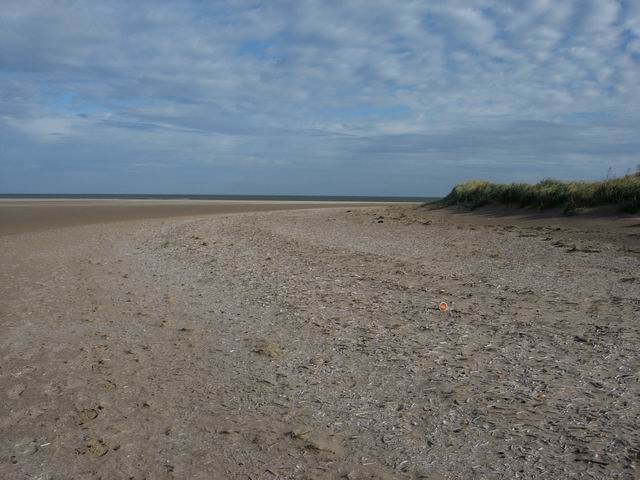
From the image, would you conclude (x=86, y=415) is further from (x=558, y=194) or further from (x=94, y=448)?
(x=558, y=194)

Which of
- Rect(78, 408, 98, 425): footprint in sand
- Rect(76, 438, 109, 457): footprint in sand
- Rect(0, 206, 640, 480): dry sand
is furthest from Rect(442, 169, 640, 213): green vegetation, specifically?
Rect(76, 438, 109, 457): footprint in sand

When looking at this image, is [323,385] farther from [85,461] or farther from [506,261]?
[506,261]

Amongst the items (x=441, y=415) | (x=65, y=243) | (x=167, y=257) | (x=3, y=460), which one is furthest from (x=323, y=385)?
(x=65, y=243)

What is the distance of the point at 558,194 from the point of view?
19.1m

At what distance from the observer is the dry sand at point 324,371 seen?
3605 mm

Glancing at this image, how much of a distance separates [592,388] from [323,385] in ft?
6.46

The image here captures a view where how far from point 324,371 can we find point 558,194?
16.1 meters

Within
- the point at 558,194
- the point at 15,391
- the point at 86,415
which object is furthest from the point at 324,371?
the point at 558,194

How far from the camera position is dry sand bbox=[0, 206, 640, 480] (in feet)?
11.8

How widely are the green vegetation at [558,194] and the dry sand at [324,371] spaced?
6721 mm

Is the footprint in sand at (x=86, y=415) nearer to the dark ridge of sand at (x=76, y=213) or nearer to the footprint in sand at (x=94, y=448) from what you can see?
the footprint in sand at (x=94, y=448)

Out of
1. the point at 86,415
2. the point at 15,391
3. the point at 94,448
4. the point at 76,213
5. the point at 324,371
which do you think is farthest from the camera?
the point at 76,213

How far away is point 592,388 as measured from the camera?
448 centimetres

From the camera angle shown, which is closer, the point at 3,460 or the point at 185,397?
the point at 3,460
